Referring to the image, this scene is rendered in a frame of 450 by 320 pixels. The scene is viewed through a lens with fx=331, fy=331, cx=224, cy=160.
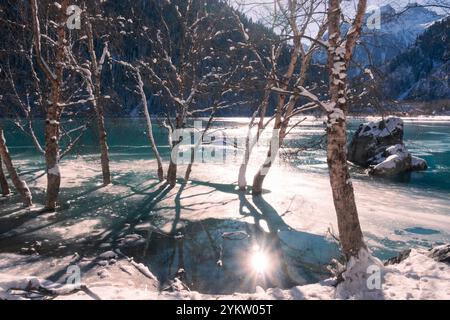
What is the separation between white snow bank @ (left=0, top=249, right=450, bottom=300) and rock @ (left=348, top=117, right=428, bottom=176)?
58.9 ft

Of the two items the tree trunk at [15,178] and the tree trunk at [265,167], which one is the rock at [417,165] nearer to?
the tree trunk at [265,167]

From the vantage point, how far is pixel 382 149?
26.5 meters

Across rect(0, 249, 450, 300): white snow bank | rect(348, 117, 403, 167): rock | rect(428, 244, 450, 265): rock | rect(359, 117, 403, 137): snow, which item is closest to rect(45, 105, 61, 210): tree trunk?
rect(0, 249, 450, 300): white snow bank

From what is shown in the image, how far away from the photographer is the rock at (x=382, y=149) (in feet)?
76.2

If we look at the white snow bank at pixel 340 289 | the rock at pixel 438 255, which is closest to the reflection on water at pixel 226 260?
the white snow bank at pixel 340 289

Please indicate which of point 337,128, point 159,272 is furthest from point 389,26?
point 159,272

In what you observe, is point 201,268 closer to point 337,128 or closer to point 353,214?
point 353,214

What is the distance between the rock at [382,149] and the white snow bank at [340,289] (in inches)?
707

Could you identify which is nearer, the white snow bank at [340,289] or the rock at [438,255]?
the white snow bank at [340,289]

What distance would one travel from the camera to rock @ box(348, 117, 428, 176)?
Answer: 76.2ft

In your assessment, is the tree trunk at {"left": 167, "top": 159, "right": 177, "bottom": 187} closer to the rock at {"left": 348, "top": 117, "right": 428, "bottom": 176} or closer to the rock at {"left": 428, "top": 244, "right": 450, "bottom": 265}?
the rock at {"left": 428, "top": 244, "right": 450, "bottom": 265}

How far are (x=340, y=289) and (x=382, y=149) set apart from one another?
2374 cm

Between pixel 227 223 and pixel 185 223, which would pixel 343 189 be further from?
pixel 185 223
